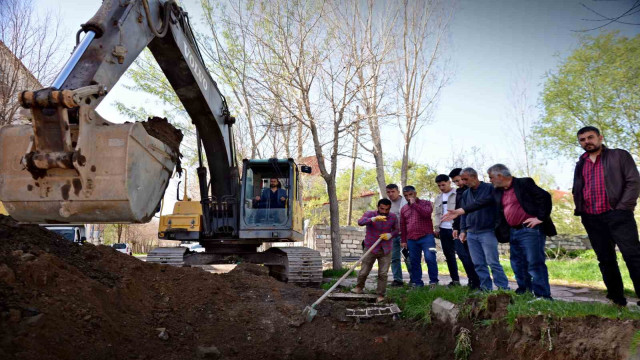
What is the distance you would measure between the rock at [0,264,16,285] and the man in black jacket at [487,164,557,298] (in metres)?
4.91

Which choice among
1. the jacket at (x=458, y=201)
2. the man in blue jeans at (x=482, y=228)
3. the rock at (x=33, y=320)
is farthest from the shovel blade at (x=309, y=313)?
the rock at (x=33, y=320)

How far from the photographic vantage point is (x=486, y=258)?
5.56 metres

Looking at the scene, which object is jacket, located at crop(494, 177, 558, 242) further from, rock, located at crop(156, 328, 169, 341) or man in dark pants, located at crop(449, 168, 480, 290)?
rock, located at crop(156, 328, 169, 341)

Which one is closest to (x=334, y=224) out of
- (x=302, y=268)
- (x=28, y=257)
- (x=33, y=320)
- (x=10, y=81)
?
(x=302, y=268)

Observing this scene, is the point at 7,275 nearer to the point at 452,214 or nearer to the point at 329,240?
the point at 452,214

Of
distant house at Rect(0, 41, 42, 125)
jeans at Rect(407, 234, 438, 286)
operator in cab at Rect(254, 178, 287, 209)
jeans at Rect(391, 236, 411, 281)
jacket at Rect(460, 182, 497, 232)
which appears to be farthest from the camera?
distant house at Rect(0, 41, 42, 125)

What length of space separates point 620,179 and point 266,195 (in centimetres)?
573

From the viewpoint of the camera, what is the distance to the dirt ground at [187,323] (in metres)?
3.56

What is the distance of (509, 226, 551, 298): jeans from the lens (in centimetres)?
485

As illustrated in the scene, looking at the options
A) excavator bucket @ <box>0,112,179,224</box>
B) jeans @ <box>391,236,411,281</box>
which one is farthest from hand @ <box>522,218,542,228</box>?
excavator bucket @ <box>0,112,179,224</box>

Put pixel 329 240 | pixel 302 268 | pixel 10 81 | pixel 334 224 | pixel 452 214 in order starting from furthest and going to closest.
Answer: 1. pixel 329 240
2. pixel 10 81
3. pixel 334 224
4. pixel 302 268
5. pixel 452 214

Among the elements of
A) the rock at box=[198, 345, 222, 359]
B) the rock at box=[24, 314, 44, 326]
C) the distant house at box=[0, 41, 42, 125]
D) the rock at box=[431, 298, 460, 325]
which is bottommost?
the rock at box=[198, 345, 222, 359]

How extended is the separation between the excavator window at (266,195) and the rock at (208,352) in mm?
3907

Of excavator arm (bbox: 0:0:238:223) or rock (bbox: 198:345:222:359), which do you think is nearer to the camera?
excavator arm (bbox: 0:0:238:223)
